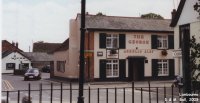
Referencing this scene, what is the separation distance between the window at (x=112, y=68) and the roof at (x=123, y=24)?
3467 millimetres

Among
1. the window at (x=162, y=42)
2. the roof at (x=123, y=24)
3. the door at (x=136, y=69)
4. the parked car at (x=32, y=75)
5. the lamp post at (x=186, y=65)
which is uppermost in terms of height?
the roof at (x=123, y=24)

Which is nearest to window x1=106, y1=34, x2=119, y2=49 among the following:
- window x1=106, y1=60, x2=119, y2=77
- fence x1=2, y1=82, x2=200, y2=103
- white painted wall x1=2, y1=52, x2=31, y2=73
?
window x1=106, y1=60, x2=119, y2=77

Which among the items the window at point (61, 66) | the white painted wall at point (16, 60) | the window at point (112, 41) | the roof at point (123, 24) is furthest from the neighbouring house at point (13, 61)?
the window at point (112, 41)

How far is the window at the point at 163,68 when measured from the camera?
39.0 meters

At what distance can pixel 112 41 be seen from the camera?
3759cm

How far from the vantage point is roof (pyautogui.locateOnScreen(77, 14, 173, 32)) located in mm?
37375

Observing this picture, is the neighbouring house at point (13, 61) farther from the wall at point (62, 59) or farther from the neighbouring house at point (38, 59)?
the wall at point (62, 59)

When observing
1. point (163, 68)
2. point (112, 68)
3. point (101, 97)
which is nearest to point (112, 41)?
point (112, 68)

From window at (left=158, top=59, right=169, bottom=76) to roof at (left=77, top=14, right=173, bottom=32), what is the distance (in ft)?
11.6

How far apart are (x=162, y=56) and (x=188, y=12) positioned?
15785 millimetres

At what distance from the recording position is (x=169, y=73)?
129 ft

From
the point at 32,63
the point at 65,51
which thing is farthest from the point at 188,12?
the point at 32,63

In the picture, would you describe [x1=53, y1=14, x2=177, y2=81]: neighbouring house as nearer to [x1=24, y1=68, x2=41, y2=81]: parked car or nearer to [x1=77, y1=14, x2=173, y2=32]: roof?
[x1=77, y1=14, x2=173, y2=32]: roof

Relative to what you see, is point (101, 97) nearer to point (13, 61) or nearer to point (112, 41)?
point (112, 41)
